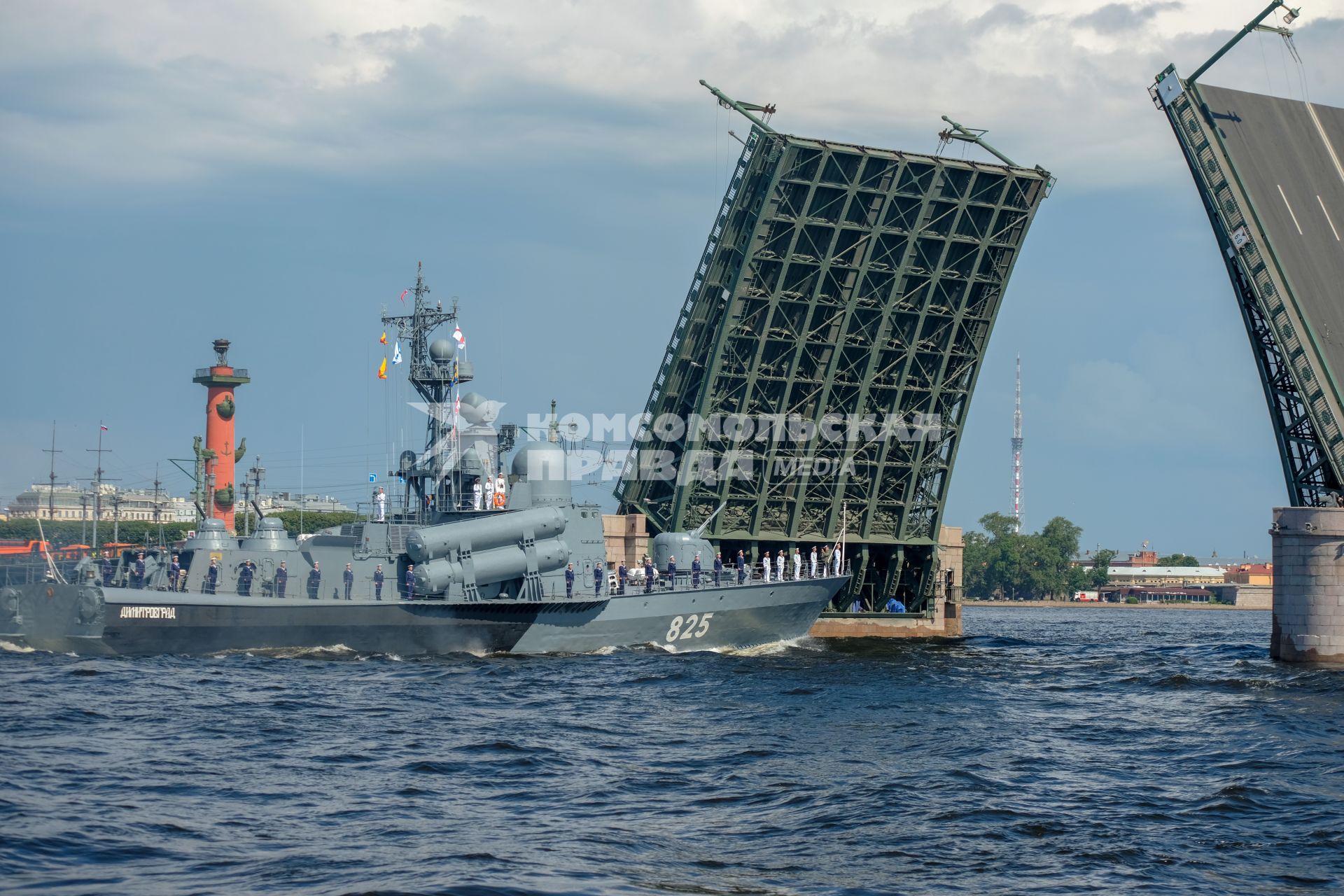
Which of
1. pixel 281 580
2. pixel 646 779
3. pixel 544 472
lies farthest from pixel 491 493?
pixel 646 779

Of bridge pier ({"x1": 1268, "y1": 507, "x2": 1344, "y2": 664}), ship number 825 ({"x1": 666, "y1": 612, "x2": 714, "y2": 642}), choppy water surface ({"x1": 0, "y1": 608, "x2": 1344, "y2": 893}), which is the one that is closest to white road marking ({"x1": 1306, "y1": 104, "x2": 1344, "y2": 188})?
bridge pier ({"x1": 1268, "y1": 507, "x2": 1344, "y2": 664})

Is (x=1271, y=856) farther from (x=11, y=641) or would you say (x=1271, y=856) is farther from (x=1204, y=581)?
(x=1204, y=581)

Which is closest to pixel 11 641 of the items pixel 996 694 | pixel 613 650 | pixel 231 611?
pixel 231 611

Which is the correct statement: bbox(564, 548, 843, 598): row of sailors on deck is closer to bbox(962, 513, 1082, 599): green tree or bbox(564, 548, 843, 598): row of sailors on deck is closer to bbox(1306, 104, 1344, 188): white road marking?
bbox(1306, 104, 1344, 188): white road marking

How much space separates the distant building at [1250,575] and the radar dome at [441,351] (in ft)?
332

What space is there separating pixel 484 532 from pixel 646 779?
13.6m

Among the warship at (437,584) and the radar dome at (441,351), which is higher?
the radar dome at (441,351)

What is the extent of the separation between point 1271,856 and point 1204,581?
123748 millimetres

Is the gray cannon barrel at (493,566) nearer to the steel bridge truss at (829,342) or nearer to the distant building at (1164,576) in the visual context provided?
the steel bridge truss at (829,342)

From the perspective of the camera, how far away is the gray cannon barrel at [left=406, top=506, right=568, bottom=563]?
2944cm

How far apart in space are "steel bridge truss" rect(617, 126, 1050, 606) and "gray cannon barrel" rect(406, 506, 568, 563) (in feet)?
20.5

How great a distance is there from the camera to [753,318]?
1371 inches

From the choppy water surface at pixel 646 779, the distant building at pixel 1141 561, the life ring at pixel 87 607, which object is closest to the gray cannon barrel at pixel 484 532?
the choppy water surface at pixel 646 779

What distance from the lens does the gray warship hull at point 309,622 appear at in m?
29.1
